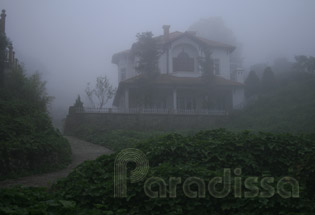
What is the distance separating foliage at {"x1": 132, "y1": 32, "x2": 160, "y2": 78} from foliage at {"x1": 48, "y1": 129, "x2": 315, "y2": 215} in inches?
622

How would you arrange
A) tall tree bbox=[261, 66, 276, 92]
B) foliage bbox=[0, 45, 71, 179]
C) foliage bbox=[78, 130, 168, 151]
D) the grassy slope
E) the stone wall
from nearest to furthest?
foliage bbox=[0, 45, 71, 179]
foliage bbox=[78, 130, 168, 151]
the grassy slope
the stone wall
tall tree bbox=[261, 66, 276, 92]

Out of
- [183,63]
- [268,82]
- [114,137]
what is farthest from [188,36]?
[114,137]

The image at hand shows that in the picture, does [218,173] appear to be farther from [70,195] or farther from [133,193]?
[70,195]

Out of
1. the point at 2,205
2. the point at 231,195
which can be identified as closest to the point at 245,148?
the point at 231,195

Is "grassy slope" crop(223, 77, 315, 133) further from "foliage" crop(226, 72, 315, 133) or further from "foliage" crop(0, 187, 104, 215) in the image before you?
"foliage" crop(0, 187, 104, 215)

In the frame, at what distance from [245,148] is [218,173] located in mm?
1273

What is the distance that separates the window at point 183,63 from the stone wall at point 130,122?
7.13 m

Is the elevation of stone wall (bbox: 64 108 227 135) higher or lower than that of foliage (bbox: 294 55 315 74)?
lower

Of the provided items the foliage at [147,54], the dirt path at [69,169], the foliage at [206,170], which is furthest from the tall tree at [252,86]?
the foliage at [206,170]

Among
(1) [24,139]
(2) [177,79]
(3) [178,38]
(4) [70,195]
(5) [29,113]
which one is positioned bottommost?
(4) [70,195]

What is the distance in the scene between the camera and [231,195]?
456cm

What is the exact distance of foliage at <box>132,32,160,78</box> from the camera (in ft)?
73.2

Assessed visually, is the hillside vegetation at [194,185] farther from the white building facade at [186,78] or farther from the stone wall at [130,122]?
the white building facade at [186,78]

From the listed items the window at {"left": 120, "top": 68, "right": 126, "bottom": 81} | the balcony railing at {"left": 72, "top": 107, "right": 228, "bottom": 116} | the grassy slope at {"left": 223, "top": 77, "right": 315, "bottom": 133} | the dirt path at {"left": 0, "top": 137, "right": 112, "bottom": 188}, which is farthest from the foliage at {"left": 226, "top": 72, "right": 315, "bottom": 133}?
the window at {"left": 120, "top": 68, "right": 126, "bottom": 81}
